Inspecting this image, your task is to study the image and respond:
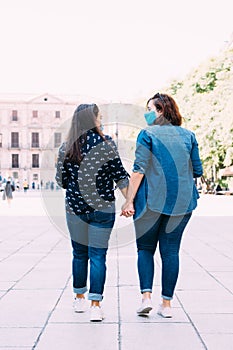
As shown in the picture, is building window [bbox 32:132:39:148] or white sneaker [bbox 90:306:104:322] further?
building window [bbox 32:132:39:148]

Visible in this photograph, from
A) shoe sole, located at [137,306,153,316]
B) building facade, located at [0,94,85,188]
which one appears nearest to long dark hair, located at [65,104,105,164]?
shoe sole, located at [137,306,153,316]

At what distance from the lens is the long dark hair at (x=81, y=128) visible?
17.2 ft

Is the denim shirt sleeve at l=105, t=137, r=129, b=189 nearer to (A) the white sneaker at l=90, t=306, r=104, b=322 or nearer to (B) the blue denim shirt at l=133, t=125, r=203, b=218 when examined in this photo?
(B) the blue denim shirt at l=133, t=125, r=203, b=218

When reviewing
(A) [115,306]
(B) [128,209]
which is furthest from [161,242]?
(A) [115,306]

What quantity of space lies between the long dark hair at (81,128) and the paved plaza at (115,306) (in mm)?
1299

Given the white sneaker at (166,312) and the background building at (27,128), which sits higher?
the white sneaker at (166,312)

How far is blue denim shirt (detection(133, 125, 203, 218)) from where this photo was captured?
5.21 metres

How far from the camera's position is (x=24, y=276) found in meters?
7.47

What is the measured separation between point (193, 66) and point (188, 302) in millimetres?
43012

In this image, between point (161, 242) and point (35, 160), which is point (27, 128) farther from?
point (161, 242)

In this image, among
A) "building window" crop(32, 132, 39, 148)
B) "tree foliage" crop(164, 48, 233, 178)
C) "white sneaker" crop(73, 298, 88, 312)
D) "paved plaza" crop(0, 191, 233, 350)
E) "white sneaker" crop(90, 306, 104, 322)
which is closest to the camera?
"paved plaza" crop(0, 191, 233, 350)

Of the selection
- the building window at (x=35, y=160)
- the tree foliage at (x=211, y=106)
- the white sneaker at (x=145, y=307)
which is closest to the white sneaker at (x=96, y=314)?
the white sneaker at (x=145, y=307)

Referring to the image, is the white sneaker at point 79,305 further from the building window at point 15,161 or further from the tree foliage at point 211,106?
the building window at point 15,161

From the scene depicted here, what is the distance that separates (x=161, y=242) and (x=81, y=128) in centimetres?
110
